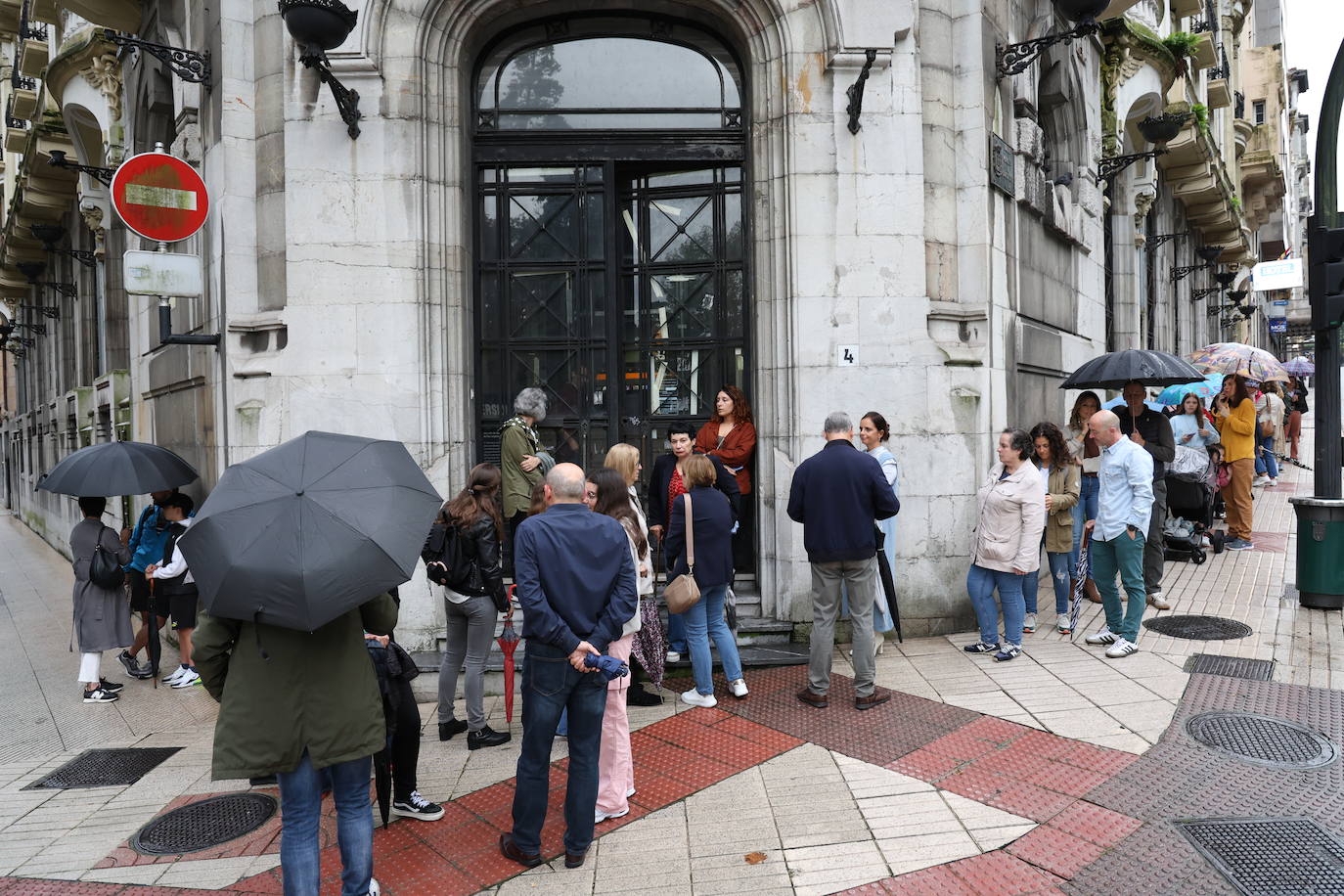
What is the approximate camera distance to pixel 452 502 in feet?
17.7

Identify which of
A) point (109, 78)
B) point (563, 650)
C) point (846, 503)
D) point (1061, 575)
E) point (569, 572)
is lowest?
point (1061, 575)

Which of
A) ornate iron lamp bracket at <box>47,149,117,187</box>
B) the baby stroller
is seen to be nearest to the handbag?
the baby stroller

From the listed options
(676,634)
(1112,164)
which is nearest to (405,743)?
(676,634)

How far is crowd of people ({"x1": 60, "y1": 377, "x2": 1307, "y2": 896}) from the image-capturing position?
346cm

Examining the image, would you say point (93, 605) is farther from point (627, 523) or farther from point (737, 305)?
point (737, 305)

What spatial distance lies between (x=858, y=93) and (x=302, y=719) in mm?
6207

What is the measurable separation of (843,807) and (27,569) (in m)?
16.2

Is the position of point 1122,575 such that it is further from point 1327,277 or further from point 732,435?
point 1327,277

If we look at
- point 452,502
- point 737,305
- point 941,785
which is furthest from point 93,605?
point 941,785

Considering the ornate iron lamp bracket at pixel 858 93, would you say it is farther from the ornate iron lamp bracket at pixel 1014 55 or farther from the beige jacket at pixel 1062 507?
the beige jacket at pixel 1062 507

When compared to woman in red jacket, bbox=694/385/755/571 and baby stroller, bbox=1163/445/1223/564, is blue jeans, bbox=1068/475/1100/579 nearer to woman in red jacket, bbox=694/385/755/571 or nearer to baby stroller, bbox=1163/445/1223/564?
baby stroller, bbox=1163/445/1223/564

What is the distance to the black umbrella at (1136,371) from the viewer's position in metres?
8.23

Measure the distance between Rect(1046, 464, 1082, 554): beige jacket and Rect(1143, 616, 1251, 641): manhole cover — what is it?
3.48 feet

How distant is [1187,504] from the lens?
10.4 m
